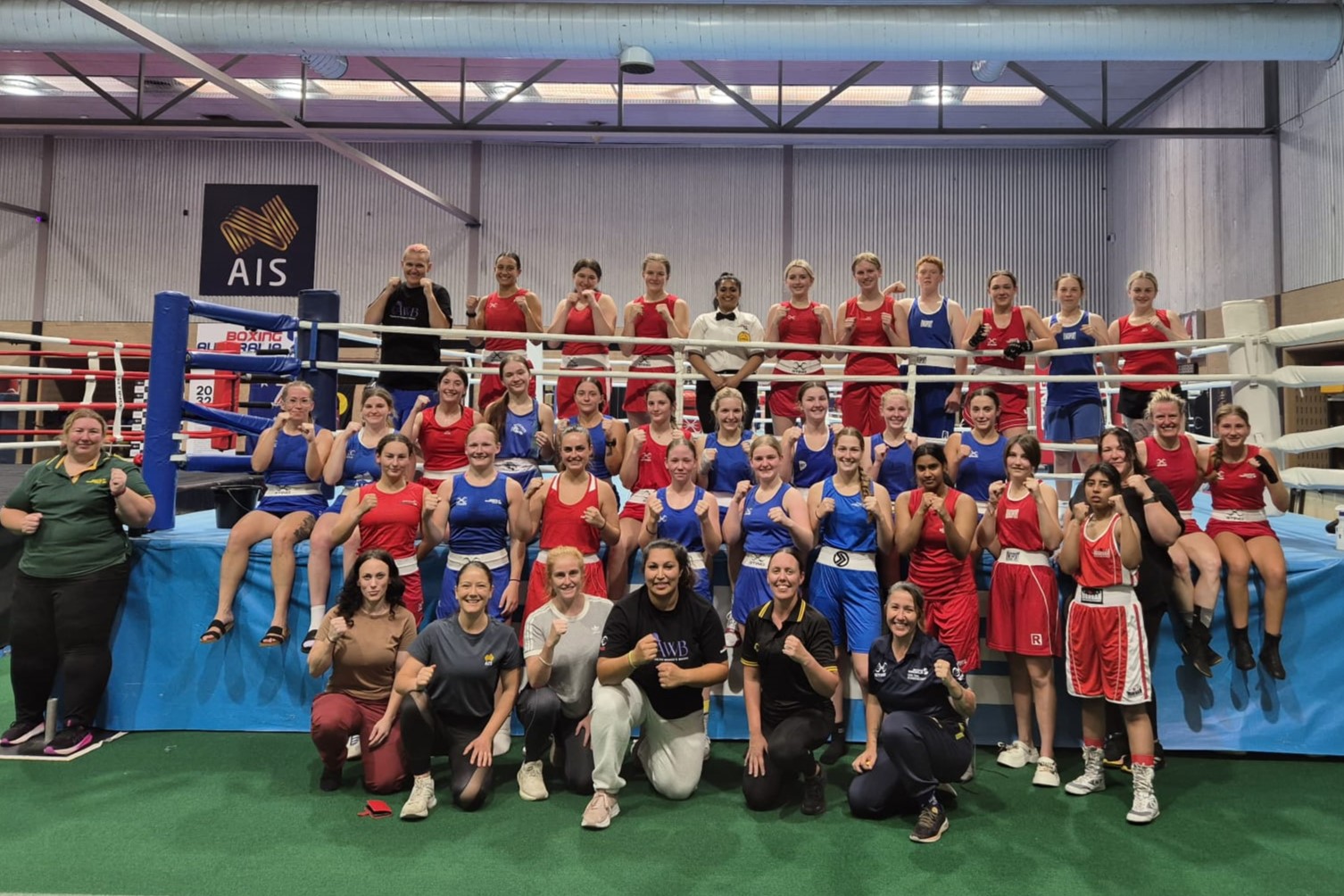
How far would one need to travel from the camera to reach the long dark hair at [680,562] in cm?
356

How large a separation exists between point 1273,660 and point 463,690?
12.0ft

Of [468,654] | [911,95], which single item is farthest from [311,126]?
[468,654]

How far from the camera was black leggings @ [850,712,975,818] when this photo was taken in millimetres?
3268

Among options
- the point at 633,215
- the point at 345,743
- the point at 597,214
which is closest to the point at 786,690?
the point at 345,743

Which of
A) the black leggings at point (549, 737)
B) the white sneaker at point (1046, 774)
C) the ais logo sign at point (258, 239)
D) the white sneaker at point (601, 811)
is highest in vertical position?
the ais logo sign at point (258, 239)

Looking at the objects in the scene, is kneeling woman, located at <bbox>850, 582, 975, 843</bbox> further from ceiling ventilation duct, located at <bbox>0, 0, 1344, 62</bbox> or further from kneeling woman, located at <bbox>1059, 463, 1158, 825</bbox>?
ceiling ventilation duct, located at <bbox>0, 0, 1344, 62</bbox>

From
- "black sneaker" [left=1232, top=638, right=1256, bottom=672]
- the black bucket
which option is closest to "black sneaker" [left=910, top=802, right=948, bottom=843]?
"black sneaker" [left=1232, top=638, right=1256, bottom=672]

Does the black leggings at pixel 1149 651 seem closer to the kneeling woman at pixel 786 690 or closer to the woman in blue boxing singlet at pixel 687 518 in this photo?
the kneeling woman at pixel 786 690

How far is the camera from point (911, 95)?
11828mm

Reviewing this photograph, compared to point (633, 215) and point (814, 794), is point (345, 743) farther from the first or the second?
Answer: point (633, 215)

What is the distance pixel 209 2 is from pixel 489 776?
8015 millimetres

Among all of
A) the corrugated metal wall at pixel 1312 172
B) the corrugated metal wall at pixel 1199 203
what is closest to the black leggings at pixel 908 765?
the corrugated metal wall at pixel 1312 172

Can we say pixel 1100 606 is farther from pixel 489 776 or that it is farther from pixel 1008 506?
pixel 489 776

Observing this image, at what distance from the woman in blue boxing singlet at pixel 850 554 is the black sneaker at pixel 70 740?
3.42 meters
